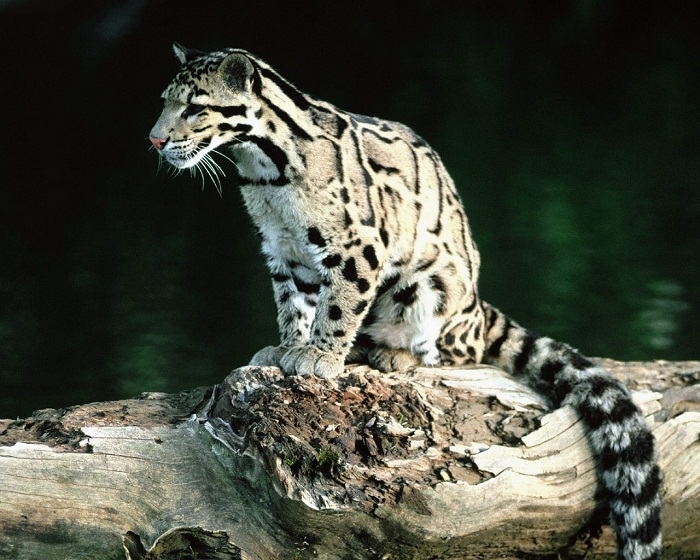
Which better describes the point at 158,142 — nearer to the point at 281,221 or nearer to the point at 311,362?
the point at 281,221

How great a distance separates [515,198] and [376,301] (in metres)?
7.59

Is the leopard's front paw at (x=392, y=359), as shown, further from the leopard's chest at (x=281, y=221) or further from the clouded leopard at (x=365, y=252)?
the leopard's chest at (x=281, y=221)

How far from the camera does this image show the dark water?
988cm

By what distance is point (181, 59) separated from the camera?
5.11 metres

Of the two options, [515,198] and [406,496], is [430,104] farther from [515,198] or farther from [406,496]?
[406,496]

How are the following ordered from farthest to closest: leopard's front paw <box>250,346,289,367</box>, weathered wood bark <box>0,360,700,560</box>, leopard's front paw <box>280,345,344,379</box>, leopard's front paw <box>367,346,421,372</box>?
1. leopard's front paw <box>367,346,421,372</box>
2. leopard's front paw <box>250,346,289,367</box>
3. leopard's front paw <box>280,345,344,379</box>
4. weathered wood bark <box>0,360,700,560</box>

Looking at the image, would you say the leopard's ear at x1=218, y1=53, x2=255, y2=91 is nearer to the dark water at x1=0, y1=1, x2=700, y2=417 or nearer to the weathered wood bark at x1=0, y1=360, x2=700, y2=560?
the weathered wood bark at x1=0, y1=360, x2=700, y2=560

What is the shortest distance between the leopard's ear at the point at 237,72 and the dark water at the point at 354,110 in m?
4.67

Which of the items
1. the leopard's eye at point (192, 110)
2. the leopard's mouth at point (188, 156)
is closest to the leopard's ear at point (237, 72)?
the leopard's eye at point (192, 110)

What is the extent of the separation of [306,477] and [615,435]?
153 centimetres

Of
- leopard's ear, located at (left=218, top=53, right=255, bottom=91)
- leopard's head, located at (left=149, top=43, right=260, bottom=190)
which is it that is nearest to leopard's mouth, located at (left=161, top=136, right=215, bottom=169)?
leopard's head, located at (left=149, top=43, right=260, bottom=190)

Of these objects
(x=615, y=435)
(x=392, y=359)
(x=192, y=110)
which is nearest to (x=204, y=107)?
(x=192, y=110)

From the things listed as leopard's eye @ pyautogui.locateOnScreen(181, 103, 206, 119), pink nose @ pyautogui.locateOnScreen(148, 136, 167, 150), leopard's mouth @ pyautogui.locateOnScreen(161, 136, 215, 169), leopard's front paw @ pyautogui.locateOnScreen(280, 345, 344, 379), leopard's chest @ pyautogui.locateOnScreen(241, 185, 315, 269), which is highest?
leopard's eye @ pyautogui.locateOnScreen(181, 103, 206, 119)

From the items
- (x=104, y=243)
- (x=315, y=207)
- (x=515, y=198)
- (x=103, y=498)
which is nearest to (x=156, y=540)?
(x=103, y=498)
